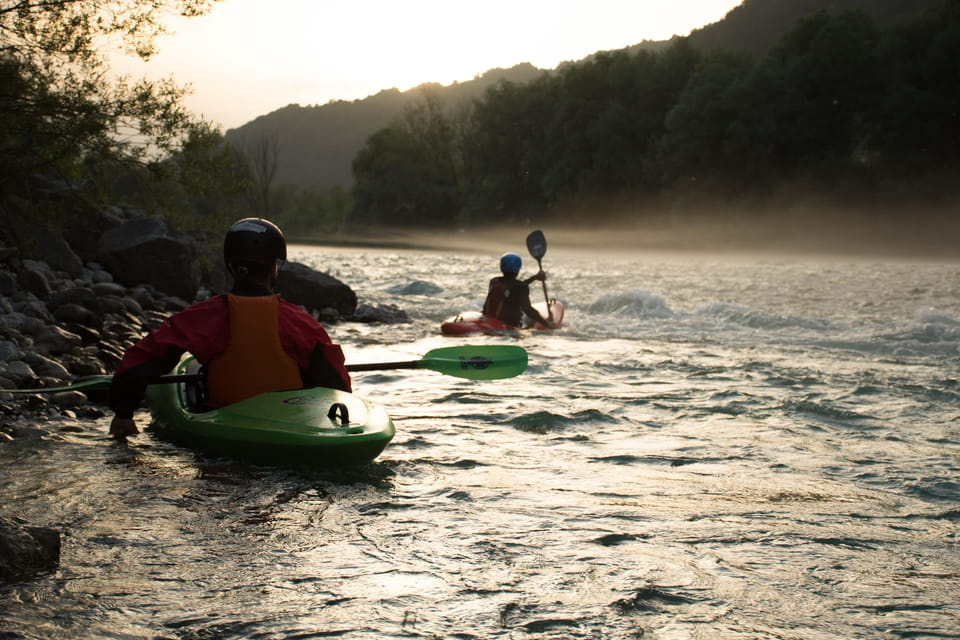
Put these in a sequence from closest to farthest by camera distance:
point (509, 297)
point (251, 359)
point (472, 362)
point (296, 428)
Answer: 1. point (296, 428)
2. point (251, 359)
3. point (472, 362)
4. point (509, 297)

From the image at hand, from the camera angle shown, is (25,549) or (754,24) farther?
(754,24)

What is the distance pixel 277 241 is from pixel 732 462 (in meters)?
2.63

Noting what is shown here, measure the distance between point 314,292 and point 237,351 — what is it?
8.30 m

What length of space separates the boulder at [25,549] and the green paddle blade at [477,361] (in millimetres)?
2811

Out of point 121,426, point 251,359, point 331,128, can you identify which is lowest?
point 121,426

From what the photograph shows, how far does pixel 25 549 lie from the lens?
10.0ft

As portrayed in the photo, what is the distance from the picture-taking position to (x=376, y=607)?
2906mm

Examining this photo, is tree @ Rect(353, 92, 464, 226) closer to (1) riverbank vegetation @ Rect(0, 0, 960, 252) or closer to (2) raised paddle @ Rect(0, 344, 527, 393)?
(1) riverbank vegetation @ Rect(0, 0, 960, 252)

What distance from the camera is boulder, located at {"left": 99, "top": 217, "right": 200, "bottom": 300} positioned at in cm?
1222

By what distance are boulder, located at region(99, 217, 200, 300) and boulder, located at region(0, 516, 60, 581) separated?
31.0 ft

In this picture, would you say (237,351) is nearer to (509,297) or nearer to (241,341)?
(241,341)

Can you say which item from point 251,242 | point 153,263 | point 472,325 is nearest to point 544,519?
point 251,242

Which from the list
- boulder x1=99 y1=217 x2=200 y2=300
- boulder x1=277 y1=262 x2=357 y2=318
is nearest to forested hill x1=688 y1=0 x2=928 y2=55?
boulder x1=277 y1=262 x2=357 y2=318

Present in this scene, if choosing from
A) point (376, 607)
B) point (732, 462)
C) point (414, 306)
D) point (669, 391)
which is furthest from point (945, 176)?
point (376, 607)
